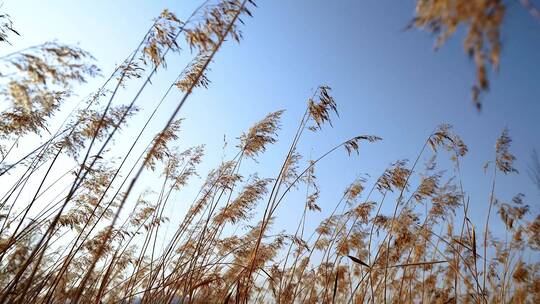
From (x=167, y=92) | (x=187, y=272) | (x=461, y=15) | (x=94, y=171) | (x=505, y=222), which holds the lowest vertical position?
(x=187, y=272)

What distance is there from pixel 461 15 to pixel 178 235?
12.9ft

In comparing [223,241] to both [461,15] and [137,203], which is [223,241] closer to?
[137,203]

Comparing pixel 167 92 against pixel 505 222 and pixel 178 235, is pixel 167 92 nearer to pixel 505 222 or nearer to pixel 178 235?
pixel 178 235

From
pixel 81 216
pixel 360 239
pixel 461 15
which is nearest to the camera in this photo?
pixel 461 15

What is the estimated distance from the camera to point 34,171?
4.27m

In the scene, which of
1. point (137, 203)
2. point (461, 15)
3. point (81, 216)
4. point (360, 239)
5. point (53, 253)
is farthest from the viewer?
Result: point (137, 203)

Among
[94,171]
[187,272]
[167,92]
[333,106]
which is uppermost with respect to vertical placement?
[333,106]

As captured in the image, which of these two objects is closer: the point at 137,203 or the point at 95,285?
the point at 95,285

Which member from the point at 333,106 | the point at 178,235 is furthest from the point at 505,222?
the point at 178,235

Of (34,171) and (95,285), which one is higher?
(34,171)

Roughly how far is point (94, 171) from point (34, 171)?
63 cm

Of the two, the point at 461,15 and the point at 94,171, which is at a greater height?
the point at 94,171

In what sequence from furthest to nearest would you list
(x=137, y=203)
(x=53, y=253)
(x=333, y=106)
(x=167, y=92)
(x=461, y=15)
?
1. (x=137, y=203)
2. (x=53, y=253)
3. (x=333, y=106)
4. (x=167, y=92)
5. (x=461, y=15)

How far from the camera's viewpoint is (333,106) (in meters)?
4.12
